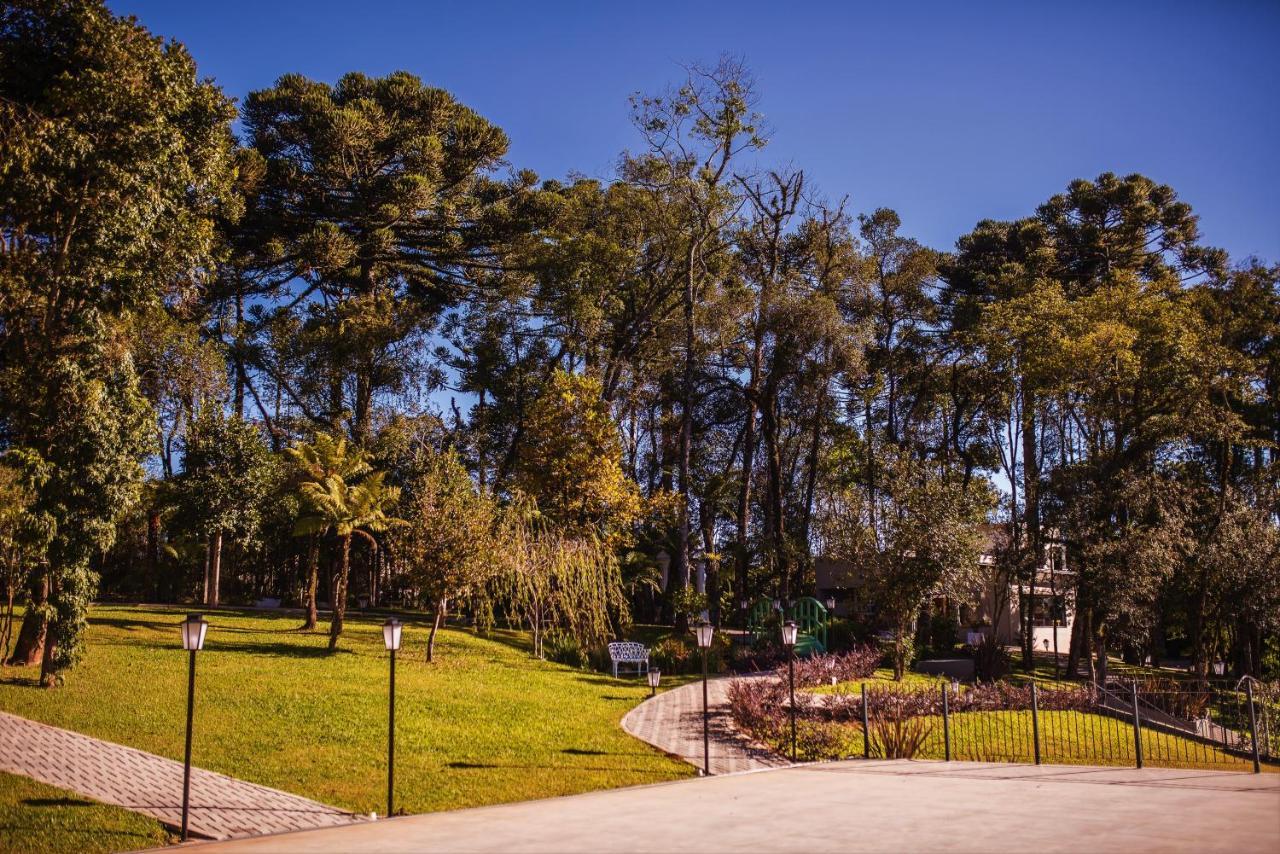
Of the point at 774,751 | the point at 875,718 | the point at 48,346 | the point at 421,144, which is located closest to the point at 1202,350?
the point at 875,718

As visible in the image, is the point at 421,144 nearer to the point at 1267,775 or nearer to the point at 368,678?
the point at 368,678

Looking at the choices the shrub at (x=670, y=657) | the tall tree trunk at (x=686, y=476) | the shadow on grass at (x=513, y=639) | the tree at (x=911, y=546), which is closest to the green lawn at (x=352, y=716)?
the shadow on grass at (x=513, y=639)

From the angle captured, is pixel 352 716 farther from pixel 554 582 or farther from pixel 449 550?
pixel 554 582

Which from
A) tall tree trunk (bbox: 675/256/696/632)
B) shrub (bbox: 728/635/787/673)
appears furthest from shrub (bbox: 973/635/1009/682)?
tall tree trunk (bbox: 675/256/696/632)

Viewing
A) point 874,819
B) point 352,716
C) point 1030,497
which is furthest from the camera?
point 1030,497

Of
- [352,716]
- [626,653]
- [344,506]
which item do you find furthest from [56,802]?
[626,653]

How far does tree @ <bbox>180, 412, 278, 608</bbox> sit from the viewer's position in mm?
25547

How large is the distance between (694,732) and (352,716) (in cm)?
612

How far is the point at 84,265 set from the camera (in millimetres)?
15602

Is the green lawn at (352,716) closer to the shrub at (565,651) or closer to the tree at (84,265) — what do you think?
the tree at (84,265)

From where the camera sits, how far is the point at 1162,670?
36.1m

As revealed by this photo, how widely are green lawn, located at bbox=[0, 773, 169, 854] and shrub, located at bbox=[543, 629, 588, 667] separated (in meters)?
15.0

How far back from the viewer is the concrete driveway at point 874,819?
8477mm

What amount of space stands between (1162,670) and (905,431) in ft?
44.4
